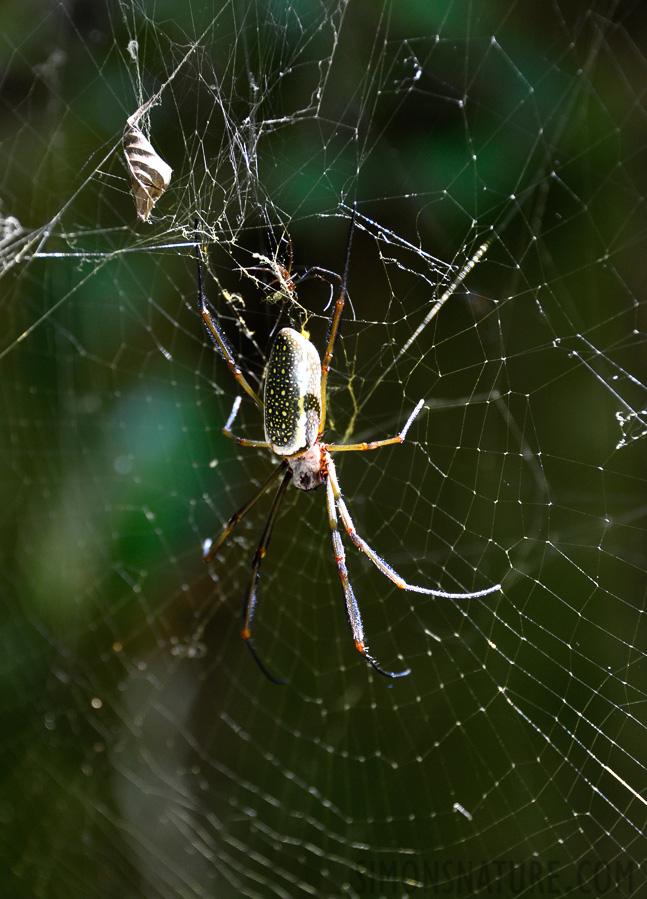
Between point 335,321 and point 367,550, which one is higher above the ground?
point 335,321

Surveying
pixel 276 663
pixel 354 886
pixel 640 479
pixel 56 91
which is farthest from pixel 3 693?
pixel 640 479

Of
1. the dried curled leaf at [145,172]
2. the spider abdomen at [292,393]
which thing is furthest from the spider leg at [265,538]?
the dried curled leaf at [145,172]

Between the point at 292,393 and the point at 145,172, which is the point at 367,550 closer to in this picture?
the point at 292,393

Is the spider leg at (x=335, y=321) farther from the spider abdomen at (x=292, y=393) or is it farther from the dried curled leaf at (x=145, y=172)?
the dried curled leaf at (x=145, y=172)

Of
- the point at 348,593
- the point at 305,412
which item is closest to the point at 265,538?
the point at 348,593

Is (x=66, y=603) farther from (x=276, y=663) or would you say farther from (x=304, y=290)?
(x=304, y=290)
